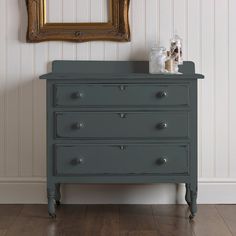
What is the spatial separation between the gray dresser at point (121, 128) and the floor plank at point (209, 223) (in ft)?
1.03

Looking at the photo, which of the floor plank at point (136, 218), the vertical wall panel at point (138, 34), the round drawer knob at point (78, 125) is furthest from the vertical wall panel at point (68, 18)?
the floor plank at point (136, 218)

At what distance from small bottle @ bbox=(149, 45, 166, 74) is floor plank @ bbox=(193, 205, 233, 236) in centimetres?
96

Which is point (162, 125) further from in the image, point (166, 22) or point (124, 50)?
point (166, 22)

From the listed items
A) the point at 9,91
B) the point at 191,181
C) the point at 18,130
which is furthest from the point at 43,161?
the point at 191,181

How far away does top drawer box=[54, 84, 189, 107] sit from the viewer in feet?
11.4

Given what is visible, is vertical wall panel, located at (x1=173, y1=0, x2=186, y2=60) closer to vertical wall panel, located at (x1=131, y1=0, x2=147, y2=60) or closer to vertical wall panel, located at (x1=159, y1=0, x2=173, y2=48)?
vertical wall panel, located at (x1=159, y1=0, x2=173, y2=48)

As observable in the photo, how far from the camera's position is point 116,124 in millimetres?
3488

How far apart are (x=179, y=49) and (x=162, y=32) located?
23 centimetres

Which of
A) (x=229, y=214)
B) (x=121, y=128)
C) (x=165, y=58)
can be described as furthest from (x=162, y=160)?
(x=165, y=58)

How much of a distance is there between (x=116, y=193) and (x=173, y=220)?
580mm

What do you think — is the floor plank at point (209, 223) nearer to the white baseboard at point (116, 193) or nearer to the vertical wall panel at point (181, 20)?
the white baseboard at point (116, 193)

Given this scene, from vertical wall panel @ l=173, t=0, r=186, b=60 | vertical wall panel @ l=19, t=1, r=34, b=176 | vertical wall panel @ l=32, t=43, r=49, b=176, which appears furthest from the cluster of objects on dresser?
vertical wall panel @ l=19, t=1, r=34, b=176

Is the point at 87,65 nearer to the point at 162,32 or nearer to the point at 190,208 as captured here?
the point at 162,32

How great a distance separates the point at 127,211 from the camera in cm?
374
